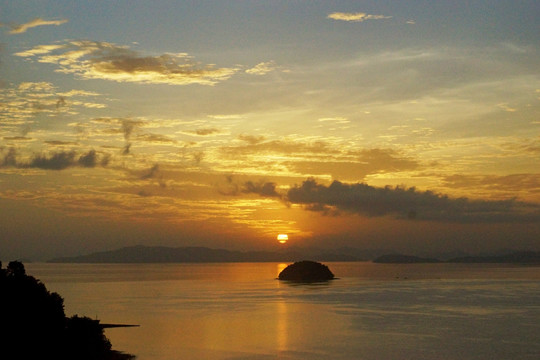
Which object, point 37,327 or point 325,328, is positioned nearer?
point 37,327

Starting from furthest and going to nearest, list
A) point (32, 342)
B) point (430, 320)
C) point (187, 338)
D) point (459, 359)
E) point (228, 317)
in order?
point (228, 317) → point (430, 320) → point (187, 338) → point (459, 359) → point (32, 342)

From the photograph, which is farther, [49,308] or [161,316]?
[161,316]

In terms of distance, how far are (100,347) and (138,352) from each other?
33.9 feet

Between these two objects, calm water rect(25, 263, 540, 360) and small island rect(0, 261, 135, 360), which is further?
calm water rect(25, 263, 540, 360)

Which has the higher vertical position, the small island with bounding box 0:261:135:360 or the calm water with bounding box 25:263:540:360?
the small island with bounding box 0:261:135:360

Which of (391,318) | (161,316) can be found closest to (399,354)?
(391,318)

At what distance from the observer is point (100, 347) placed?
6212 centimetres

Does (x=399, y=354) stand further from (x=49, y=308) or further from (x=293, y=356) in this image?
(x=49, y=308)

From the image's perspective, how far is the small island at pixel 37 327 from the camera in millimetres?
54844

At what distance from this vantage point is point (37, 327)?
56.9 m

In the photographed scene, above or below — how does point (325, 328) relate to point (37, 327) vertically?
below

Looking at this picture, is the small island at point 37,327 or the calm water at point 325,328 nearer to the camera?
the small island at point 37,327

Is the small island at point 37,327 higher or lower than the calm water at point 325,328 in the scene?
higher

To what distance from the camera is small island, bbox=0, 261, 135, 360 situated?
180ft
